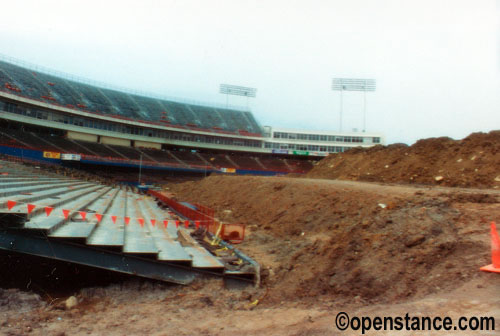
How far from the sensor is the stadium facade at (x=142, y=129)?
4291 centimetres

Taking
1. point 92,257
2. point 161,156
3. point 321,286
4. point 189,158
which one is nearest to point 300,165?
point 189,158

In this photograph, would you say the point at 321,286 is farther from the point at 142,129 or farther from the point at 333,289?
the point at 142,129

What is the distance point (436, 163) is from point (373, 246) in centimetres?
1271

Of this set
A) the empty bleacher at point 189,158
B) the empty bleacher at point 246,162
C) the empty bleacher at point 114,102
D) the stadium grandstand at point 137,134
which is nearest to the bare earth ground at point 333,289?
the stadium grandstand at point 137,134

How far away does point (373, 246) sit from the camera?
22.3 ft

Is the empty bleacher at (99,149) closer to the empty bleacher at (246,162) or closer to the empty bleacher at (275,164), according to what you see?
the empty bleacher at (246,162)

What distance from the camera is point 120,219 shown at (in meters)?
10.4

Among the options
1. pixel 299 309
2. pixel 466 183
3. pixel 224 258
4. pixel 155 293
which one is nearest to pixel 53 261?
pixel 155 293

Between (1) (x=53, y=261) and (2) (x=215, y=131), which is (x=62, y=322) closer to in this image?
(1) (x=53, y=261)

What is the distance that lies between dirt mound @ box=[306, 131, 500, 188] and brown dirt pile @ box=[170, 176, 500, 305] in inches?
243

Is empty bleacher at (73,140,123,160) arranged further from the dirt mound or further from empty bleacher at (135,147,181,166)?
the dirt mound

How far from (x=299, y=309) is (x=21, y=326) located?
422cm

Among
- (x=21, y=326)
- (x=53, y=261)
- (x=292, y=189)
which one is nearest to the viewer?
(x=21, y=326)

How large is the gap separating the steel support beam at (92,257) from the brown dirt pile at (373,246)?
197 cm
